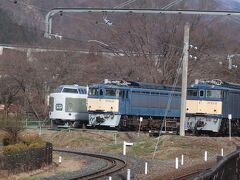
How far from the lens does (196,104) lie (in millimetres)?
46406

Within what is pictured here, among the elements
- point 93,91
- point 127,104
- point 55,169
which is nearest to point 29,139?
point 55,169

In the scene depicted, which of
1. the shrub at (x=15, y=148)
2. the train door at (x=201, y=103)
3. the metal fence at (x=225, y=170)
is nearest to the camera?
the metal fence at (x=225, y=170)

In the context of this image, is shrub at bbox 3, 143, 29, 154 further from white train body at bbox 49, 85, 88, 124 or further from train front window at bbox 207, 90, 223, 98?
white train body at bbox 49, 85, 88, 124

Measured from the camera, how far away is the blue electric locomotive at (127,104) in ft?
160

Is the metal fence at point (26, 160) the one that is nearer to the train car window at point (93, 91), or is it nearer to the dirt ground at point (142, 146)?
the dirt ground at point (142, 146)

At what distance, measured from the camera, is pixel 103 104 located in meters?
49.3

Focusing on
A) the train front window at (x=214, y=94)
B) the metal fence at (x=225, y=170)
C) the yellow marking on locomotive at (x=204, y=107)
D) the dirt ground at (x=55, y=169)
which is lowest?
the dirt ground at (x=55, y=169)

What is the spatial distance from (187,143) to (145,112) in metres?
13.0

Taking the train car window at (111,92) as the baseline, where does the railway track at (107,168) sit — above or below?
below

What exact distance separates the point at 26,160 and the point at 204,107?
21405mm

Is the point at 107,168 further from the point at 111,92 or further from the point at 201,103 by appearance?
the point at 111,92

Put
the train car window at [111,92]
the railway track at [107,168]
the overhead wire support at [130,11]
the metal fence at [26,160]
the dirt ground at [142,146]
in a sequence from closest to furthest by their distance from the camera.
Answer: the overhead wire support at [130,11] < the railway track at [107,168] < the metal fence at [26,160] < the dirt ground at [142,146] < the train car window at [111,92]

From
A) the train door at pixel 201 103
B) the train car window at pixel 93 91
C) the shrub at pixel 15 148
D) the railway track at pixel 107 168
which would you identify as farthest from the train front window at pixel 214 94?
the shrub at pixel 15 148

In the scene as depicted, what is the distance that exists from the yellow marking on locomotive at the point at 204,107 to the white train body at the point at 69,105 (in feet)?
37.7
